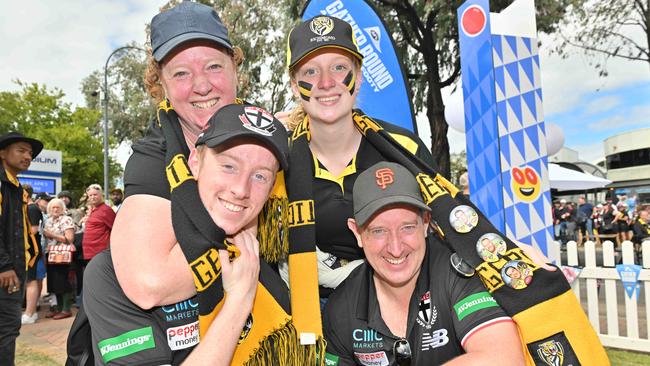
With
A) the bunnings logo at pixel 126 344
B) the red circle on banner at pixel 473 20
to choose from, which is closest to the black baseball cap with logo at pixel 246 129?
the bunnings logo at pixel 126 344

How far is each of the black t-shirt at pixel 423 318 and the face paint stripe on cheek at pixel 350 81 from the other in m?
0.92

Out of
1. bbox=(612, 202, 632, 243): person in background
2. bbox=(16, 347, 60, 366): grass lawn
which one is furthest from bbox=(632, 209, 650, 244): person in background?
bbox=(16, 347, 60, 366): grass lawn

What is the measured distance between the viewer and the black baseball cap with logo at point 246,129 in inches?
63.6

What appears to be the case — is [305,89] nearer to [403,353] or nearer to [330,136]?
[330,136]

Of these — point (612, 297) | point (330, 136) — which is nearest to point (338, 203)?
point (330, 136)

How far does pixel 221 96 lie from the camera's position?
1.91 m

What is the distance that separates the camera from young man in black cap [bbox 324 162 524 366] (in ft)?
6.63

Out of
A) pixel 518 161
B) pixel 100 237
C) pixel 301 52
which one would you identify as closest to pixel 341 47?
pixel 301 52

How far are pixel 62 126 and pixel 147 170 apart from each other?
39.2 m

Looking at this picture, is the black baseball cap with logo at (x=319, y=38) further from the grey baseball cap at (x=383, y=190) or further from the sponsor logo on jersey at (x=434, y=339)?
the sponsor logo on jersey at (x=434, y=339)

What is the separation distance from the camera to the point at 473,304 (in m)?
1.98

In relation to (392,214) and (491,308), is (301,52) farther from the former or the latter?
(491,308)

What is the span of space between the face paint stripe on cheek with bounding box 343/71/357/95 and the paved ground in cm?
529

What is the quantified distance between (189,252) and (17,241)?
4.45m
